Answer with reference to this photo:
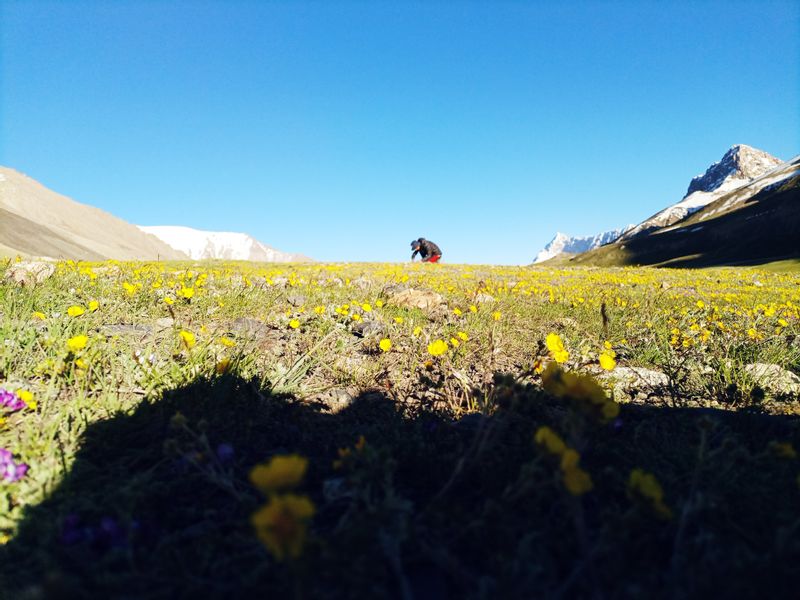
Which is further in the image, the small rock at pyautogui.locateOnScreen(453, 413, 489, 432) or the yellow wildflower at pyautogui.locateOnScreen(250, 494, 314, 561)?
the small rock at pyautogui.locateOnScreen(453, 413, 489, 432)

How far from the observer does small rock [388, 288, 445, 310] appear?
503 cm

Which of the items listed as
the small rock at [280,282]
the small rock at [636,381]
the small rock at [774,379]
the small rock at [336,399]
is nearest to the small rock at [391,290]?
the small rock at [280,282]

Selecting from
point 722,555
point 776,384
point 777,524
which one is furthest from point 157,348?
point 776,384

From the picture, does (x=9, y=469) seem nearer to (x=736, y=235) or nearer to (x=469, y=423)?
(x=469, y=423)

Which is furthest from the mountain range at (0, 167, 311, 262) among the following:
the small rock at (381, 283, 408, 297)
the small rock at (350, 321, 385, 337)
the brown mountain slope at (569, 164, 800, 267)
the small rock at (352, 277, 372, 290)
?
the brown mountain slope at (569, 164, 800, 267)

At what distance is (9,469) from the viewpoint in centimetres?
143

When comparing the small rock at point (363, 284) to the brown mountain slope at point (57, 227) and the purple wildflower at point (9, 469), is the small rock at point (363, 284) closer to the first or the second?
the purple wildflower at point (9, 469)

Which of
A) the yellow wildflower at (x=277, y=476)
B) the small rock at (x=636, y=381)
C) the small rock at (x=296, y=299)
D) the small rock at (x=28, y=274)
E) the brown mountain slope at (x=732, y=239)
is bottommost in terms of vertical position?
the small rock at (x=636, y=381)

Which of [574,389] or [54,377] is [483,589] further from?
[54,377]

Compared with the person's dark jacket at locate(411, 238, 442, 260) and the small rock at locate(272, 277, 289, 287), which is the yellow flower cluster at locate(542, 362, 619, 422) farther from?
the person's dark jacket at locate(411, 238, 442, 260)

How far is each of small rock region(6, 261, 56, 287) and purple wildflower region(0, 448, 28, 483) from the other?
10.4ft

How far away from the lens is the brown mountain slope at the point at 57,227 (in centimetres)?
7812

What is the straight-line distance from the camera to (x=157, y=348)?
2.59 meters

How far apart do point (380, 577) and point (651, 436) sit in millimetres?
1601
